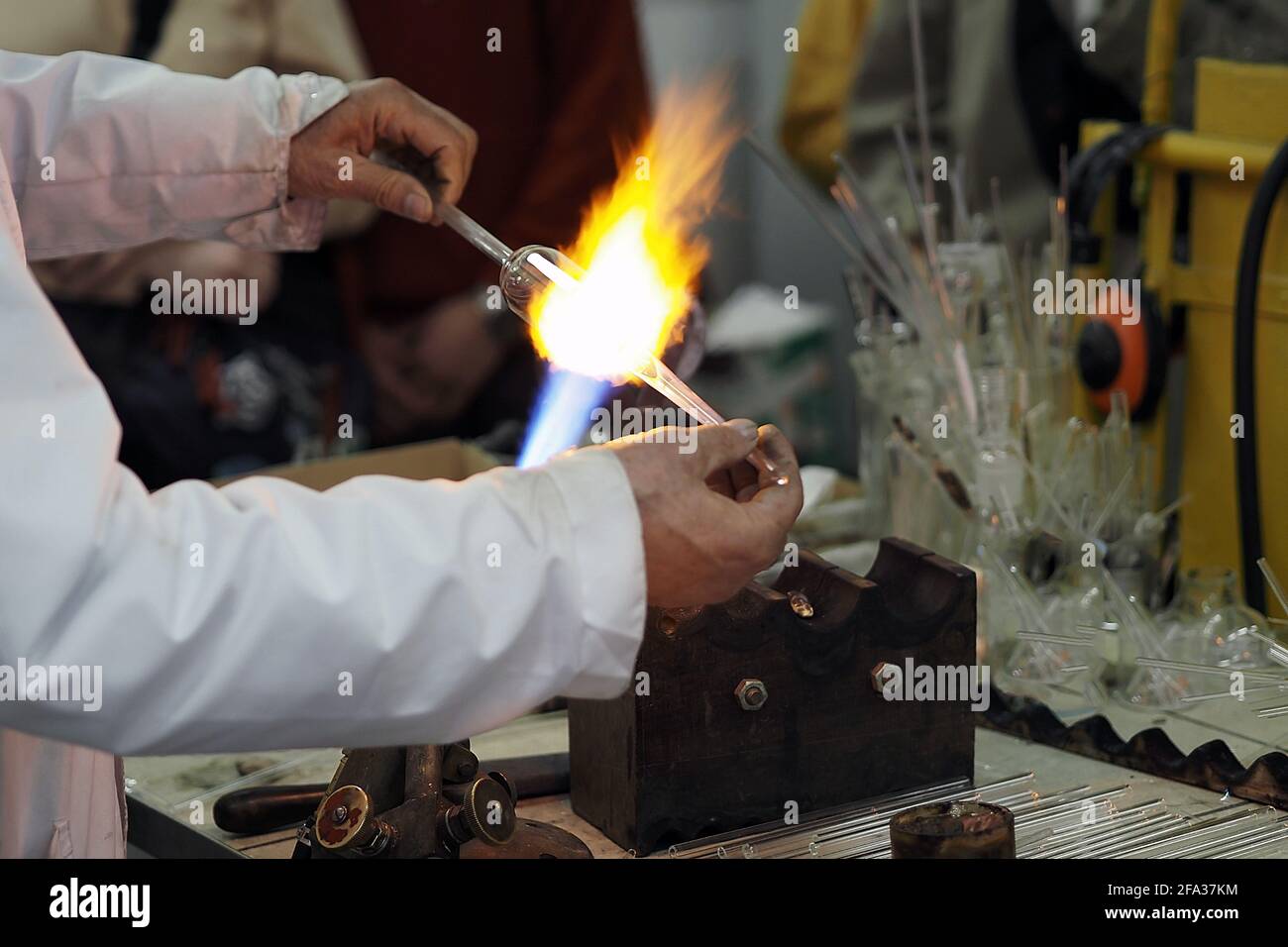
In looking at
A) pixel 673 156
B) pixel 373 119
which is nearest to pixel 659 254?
pixel 673 156

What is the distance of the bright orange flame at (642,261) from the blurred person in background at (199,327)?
1122 mm

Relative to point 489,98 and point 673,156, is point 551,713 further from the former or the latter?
point 489,98

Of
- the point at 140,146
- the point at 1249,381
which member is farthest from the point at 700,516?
the point at 1249,381

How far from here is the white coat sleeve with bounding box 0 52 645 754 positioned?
81cm

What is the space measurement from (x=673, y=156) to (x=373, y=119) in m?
0.30

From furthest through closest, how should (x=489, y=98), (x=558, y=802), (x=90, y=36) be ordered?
(x=489, y=98) < (x=90, y=36) < (x=558, y=802)

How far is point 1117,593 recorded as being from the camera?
149cm

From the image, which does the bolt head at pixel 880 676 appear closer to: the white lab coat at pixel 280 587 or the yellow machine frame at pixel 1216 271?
the white lab coat at pixel 280 587

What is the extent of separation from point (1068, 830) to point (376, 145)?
887 mm

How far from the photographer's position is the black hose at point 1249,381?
5.55ft

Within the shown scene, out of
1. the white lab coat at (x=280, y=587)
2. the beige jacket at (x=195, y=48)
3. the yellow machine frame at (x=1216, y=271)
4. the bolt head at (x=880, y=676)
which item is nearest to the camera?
the white lab coat at (x=280, y=587)

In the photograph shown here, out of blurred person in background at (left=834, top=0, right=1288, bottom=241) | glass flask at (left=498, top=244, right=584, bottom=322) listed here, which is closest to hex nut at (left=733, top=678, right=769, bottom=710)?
glass flask at (left=498, top=244, right=584, bottom=322)

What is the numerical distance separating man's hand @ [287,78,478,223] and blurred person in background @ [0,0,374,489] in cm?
112

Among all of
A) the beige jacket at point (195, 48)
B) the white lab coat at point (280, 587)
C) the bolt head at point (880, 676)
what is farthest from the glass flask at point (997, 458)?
the beige jacket at point (195, 48)
